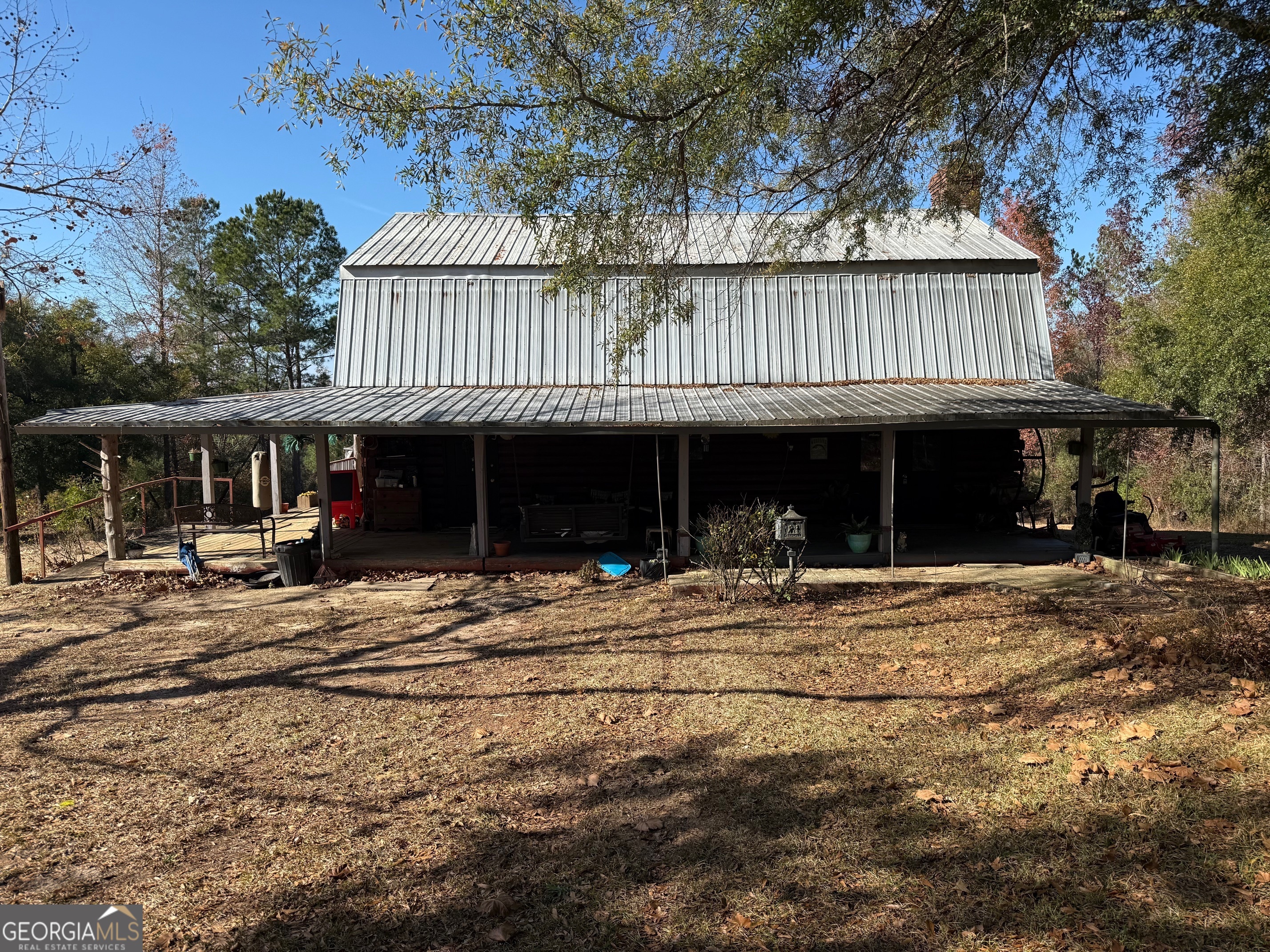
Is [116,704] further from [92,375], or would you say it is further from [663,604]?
[92,375]

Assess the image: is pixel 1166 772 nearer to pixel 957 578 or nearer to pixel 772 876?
pixel 772 876

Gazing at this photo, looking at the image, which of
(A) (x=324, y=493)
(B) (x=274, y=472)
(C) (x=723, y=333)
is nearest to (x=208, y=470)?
(B) (x=274, y=472)

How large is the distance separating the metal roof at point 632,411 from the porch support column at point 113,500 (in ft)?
1.92

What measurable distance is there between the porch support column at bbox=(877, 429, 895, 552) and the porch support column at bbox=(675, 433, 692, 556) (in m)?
2.91

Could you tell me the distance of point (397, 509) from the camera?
15016mm

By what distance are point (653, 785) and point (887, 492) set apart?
7902 millimetres

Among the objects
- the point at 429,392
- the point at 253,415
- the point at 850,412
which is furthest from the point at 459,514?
the point at 850,412

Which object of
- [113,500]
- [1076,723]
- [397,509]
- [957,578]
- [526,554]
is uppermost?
[113,500]

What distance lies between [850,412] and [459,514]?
822 cm

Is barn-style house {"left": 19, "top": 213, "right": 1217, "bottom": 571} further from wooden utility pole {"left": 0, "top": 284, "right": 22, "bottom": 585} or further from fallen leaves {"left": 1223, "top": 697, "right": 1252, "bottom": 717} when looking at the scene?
fallen leaves {"left": 1223, "top": 697, "right": 1252, "bottom": 717}

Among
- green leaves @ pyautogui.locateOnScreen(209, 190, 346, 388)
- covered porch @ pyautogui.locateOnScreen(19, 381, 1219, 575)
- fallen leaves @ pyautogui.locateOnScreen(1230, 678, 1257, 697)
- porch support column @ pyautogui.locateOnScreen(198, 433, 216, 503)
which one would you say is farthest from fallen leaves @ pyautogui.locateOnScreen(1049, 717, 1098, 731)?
green leaves @ pyautogui.locateOnScreen(209, 190, 346, 388)

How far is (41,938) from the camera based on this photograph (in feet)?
11.3

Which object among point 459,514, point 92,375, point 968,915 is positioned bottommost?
point 968,915

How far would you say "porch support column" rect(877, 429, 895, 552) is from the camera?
11203mm
